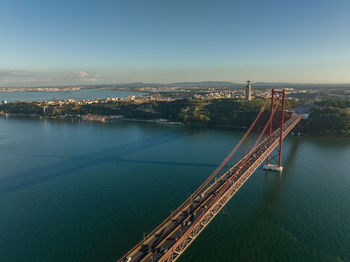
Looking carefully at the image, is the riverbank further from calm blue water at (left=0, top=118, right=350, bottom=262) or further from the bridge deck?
the bridge deck

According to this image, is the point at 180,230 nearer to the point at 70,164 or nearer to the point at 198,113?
the point at 70,164

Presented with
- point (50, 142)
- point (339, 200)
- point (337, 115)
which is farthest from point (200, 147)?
point (337, 115)

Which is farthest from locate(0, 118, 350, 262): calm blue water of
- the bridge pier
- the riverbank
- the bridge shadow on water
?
the riverbank

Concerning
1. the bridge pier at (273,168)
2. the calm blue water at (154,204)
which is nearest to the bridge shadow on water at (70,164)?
the calm blue water at (154,204)

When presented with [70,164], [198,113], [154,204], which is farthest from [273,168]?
[198,113]

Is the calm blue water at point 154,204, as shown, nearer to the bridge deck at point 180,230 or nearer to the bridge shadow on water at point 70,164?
the bridge shadow on water at point 70,164

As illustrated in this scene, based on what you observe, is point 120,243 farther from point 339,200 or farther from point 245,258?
point 339,200
